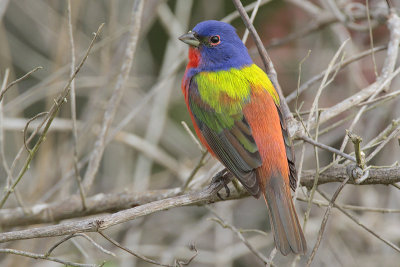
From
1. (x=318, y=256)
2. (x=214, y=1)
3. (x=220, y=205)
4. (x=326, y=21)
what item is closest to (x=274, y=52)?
(x=214, y=1)

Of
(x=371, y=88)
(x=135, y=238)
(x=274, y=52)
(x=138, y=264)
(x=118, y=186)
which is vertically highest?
(x=274, y=52)

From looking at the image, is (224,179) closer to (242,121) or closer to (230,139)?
(230,139)

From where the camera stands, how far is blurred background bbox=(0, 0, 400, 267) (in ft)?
16.0

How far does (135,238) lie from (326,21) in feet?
8.73

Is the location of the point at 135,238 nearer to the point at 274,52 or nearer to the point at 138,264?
the point at 138,264

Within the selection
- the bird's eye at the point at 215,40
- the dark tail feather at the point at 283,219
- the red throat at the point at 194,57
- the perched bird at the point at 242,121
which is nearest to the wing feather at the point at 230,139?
the perched bird at the point at 242,121

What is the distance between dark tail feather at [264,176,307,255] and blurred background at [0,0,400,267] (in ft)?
2.03

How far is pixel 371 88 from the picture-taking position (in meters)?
3.52

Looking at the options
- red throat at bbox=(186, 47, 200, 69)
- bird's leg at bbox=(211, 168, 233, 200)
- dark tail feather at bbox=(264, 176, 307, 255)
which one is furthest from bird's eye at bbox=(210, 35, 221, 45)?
dark tail feather at bbox=(264, 176, 307, 255)

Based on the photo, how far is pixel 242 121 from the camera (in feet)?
11.9

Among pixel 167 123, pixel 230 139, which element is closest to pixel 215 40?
pixel 230 139

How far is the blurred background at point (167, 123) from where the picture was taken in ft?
16.0

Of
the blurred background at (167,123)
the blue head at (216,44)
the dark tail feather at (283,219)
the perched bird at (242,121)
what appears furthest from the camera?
the blurred background at (167,123)

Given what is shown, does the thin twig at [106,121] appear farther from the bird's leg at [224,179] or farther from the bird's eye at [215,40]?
the bird's leg at [224,179]
